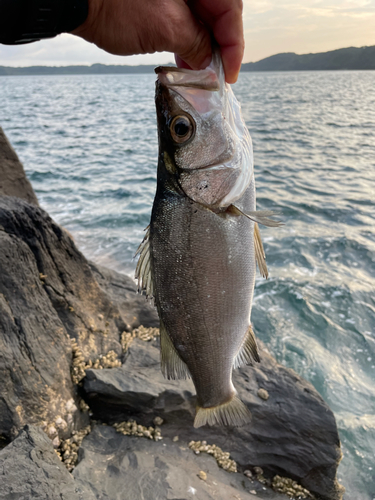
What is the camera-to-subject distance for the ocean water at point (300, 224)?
219 inches

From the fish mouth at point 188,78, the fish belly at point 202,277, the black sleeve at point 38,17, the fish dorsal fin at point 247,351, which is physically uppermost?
the black sleeve at point 38,17

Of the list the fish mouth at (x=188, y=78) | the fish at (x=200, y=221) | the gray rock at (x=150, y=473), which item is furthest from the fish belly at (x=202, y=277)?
the gray rock at (x=150, y=473)

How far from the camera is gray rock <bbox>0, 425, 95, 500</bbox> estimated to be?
2.37 m

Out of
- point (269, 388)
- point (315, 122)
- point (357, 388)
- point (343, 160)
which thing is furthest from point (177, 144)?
point (315, 122)

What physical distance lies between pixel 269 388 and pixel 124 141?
790 inches

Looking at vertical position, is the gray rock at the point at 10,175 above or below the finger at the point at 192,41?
below

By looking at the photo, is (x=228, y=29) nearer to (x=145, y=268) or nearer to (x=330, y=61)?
(x=145, y=268)

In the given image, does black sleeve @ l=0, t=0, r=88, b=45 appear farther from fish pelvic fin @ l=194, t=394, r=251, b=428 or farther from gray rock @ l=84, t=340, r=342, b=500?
gray rock @ l=84, t=340, r=342, b=500

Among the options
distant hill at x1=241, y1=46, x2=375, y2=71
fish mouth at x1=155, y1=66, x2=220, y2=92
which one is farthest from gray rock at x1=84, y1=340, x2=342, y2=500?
distant hill at x1=241, y1=46, x2=375, y2=71

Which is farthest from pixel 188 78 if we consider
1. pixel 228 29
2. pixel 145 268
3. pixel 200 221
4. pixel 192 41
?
pixel 145 268

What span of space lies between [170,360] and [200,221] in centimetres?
87

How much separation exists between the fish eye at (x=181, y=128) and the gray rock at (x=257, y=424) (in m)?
2.61

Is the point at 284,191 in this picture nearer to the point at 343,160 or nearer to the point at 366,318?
the point at 343,160

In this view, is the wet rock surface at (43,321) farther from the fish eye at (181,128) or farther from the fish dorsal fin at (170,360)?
the fish eye at (181,128)
